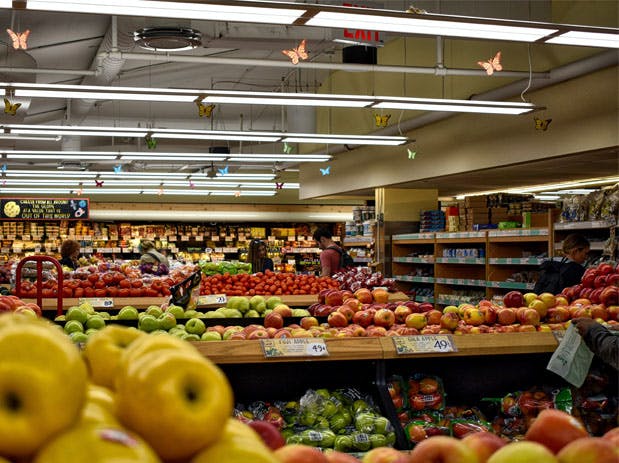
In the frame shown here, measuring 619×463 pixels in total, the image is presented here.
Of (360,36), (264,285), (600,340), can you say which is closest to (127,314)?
(600,340)

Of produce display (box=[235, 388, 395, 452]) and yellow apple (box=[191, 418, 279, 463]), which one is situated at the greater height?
yellow apple (box=[191, 418, 279, 463])

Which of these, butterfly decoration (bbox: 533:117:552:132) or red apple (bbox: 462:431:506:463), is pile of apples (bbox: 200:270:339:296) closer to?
butterfly decoration (bbox: 533:117:552:132)

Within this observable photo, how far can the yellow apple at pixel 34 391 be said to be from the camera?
3.24 feet

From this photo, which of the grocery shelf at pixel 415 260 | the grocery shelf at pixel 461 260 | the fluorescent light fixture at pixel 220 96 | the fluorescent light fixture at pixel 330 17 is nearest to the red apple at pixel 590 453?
the fluorescent light fixture at pixel 330 17

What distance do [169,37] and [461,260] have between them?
16.9ft

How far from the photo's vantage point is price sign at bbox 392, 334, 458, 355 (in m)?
3.62

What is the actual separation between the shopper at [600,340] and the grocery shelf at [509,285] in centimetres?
602

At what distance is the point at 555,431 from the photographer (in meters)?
1.45

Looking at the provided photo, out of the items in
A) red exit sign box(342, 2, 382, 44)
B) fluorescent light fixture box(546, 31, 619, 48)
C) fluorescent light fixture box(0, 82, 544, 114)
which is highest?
red exit sign box(342, 2, 382, 44)

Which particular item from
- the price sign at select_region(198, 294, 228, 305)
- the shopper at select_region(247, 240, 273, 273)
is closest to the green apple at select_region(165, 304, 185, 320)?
the price sign at select_region(198, 294, 228, 305)

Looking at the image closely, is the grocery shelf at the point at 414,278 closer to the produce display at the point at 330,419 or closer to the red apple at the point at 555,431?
the produce display at the point at 330,419

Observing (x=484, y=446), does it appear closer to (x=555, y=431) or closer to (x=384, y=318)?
(x=555, y=431)

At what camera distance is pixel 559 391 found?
12.1 feet

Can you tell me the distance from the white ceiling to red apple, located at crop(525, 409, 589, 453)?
667 centimetres
